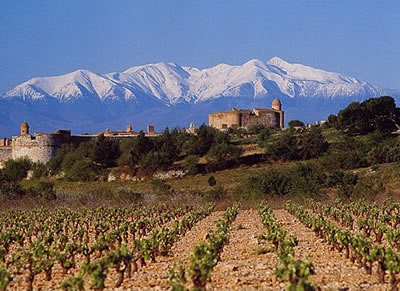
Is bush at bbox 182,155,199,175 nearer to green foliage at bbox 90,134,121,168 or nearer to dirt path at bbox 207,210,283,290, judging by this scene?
green foliage at bbox 90,134,121,168

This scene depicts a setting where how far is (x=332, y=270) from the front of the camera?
13.9 metres

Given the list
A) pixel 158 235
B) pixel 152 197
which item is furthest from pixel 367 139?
pixel 158 235

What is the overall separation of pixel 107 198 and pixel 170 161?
1598 cm

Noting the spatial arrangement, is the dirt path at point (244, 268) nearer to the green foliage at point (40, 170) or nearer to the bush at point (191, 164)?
the bush at point (191, 164)

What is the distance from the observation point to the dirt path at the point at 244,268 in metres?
12.5

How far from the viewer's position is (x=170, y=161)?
56438 millimetres

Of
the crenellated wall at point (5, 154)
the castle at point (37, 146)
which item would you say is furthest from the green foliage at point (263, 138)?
the crenellated wall at point (5, 154)

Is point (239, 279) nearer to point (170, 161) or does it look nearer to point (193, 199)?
point (193, 199)

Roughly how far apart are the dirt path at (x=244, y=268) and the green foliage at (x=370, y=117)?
4076cm

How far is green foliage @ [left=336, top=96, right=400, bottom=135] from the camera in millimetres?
60969

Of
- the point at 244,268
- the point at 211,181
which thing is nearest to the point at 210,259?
the point at 244,268

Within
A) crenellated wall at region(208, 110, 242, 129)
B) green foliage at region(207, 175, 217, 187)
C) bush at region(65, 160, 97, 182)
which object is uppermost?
crenellated wall at region(208, 110, 242, 129)

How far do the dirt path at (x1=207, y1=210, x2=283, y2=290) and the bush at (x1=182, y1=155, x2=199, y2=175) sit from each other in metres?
31.8

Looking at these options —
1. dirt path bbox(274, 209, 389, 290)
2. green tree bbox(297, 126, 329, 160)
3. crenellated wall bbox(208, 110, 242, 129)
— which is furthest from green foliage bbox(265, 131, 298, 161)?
dirt path bbox(274, 209, 389, 290)
